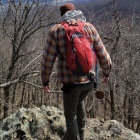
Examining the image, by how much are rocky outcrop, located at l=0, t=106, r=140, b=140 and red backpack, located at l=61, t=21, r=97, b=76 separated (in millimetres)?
1613

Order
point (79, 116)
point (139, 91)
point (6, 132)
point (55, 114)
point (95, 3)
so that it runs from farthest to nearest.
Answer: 1. point (95, 3)
2. point (139, 91)
3. point (55, 114)
4. point (6, 132)
5. point (79, 116)

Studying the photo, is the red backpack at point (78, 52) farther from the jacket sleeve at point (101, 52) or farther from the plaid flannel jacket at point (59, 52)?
the jacket sleeve at point (101, 52)

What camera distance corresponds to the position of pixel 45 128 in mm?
3229

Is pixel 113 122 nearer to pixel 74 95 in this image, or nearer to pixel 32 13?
pixel 74 95

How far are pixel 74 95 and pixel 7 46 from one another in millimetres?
7828

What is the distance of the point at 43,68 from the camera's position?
2264 millimetres

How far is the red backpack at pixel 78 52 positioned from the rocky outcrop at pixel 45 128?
→ 5.29 feet

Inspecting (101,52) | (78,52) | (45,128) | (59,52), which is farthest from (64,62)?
(45,128)

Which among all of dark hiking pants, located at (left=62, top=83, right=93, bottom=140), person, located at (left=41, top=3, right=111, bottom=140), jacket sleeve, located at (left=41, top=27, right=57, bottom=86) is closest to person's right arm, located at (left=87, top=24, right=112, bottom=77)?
person, located at (left=41, top=3, right=111, bottom=140)

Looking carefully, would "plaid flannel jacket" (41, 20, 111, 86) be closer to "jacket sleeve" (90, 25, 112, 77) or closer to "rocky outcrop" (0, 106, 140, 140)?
"jacket sleeve" (90, 25, 112, 77)

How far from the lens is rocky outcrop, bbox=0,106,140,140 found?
3.07 metres

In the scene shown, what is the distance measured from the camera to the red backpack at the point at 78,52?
6.70ft

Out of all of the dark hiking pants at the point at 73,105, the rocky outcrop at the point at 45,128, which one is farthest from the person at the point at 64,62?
the rocky outcrop at the point at 45,128

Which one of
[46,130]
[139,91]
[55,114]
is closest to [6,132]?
[46,130]
